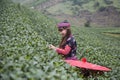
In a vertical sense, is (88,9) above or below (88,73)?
below

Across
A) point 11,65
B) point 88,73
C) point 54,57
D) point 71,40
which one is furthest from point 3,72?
point 88,73

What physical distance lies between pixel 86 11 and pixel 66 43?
5221 inches

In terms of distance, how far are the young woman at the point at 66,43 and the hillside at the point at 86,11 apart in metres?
114

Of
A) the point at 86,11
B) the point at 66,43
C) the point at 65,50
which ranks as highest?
the point at 66,43

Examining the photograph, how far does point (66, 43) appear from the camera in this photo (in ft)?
33.7

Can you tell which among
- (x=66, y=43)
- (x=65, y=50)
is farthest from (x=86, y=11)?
(x=65, y=50)

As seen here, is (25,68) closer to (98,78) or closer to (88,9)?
(98,78)

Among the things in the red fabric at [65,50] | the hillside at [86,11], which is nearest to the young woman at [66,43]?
the red fabric at [65,50]

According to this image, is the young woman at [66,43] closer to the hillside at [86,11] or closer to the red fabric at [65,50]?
the red fabric at [65,50]

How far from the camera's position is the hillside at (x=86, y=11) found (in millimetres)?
131875

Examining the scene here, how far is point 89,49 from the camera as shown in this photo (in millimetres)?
19578

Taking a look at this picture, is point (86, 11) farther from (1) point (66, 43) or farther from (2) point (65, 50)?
(2) point (65, 50)

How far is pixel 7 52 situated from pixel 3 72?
1873 millimetres

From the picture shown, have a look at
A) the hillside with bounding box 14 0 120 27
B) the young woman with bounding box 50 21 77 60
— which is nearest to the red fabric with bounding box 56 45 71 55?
the young woman with bounding box 50 21 77 60
